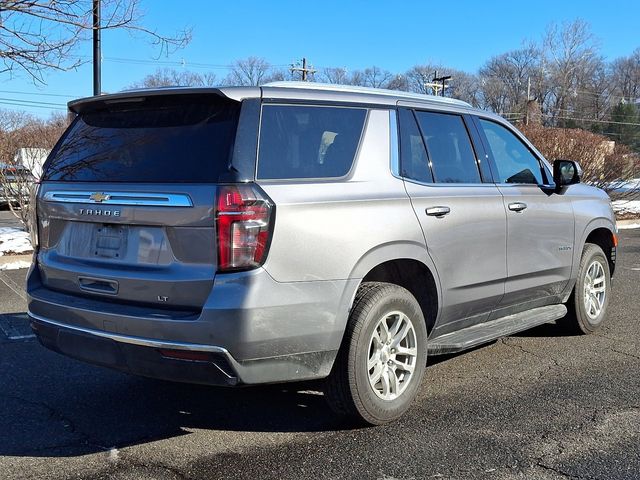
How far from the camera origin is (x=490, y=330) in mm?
4605

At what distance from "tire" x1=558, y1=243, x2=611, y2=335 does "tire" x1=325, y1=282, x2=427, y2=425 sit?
2348 mm

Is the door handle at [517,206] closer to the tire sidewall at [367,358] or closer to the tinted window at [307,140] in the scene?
the tire sidewall at [367,358]

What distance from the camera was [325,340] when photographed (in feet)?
11.2

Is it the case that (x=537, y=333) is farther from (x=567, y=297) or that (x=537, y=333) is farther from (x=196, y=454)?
(x=196, y=454)

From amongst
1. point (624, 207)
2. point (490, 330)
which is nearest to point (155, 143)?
point (490, 330)

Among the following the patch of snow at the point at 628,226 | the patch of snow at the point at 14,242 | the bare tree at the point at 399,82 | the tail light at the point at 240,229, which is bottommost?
the patch of snow at the point at 14,242

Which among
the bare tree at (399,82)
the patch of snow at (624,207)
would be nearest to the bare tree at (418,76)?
the bare tree at (399,82)

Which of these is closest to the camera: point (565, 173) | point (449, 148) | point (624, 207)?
point (449, 148)

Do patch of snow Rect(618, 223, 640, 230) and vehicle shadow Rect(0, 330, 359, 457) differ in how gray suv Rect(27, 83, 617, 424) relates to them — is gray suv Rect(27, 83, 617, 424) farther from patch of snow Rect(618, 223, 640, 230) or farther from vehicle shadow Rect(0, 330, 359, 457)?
patch of snow Rect(618, 223, 640, 230)

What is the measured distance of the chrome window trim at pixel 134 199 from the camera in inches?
127

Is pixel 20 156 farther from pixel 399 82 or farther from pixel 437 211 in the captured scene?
pixel 399 82

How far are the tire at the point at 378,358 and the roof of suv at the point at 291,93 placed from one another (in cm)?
115

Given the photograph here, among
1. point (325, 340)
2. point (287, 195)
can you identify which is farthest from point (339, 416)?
point (287, 195)

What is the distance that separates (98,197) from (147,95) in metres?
0.64
